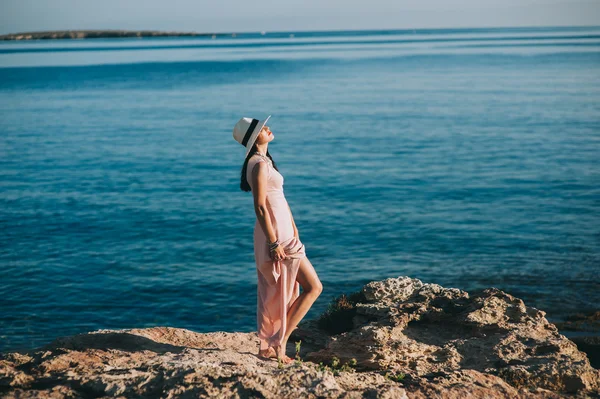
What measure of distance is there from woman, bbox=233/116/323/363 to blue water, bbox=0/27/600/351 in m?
5.59

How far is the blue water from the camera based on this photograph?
44.1ft

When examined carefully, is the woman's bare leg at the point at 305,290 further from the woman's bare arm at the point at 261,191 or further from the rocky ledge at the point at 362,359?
the woman's bare arm at the point at 261,191

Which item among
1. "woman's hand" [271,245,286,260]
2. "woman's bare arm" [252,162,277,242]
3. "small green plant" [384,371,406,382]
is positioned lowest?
"small green plant" [384,371,406,382]

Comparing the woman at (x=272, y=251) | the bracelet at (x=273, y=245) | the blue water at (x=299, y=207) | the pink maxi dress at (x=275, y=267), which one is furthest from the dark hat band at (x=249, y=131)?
the blue water at (x=299, y=207)

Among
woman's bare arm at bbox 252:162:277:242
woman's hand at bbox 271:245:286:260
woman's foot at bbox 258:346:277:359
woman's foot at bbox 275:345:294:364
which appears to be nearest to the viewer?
woman's bare arm at bbox 252:162:277:242

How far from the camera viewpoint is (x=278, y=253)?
20.3 feet

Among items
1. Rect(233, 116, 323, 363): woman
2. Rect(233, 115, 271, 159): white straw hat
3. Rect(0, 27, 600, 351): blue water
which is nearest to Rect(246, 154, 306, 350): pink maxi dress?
Rect(233, 116, 323, 363): woman

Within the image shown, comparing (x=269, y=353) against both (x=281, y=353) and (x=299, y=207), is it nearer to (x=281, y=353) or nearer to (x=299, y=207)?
(x=281, y=353)

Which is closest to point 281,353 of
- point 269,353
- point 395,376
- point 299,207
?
point 269,353

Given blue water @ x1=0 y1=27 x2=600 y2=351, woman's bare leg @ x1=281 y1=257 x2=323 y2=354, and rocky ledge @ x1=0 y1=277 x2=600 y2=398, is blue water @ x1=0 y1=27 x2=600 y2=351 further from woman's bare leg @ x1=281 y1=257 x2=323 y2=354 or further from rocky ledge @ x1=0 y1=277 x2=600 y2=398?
woman's bare leg @ x1=281 y1=257 x2=323 y2=354

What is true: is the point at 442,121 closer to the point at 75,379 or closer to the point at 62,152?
the point at 62,152

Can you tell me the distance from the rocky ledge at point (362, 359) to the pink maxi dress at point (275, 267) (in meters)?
0.33

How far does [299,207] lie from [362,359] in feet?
43.1

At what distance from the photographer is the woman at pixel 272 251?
6.14 m
